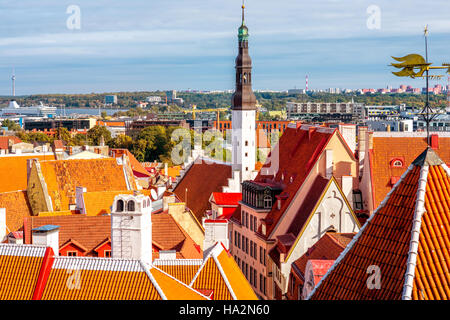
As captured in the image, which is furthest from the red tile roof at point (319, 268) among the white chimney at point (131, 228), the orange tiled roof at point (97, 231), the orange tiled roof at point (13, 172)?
the orange tiled roof at point (13, 172)

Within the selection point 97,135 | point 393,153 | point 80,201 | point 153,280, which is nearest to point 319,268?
point 153,280

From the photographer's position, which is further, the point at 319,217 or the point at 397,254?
the point at 319,217

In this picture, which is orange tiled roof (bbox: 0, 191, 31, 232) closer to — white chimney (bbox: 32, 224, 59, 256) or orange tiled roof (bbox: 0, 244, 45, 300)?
white chimney (bbox: 32, 224, 59, 256)

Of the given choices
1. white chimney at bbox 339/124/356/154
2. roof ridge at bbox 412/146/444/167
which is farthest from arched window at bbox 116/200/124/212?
white chimney at bbox 339/124/356/154

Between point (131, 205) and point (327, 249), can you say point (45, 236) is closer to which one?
point (131, 205)

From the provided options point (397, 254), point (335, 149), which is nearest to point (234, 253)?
point (335, 149)

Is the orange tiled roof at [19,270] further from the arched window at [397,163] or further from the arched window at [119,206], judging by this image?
the arched window at [397,163]
